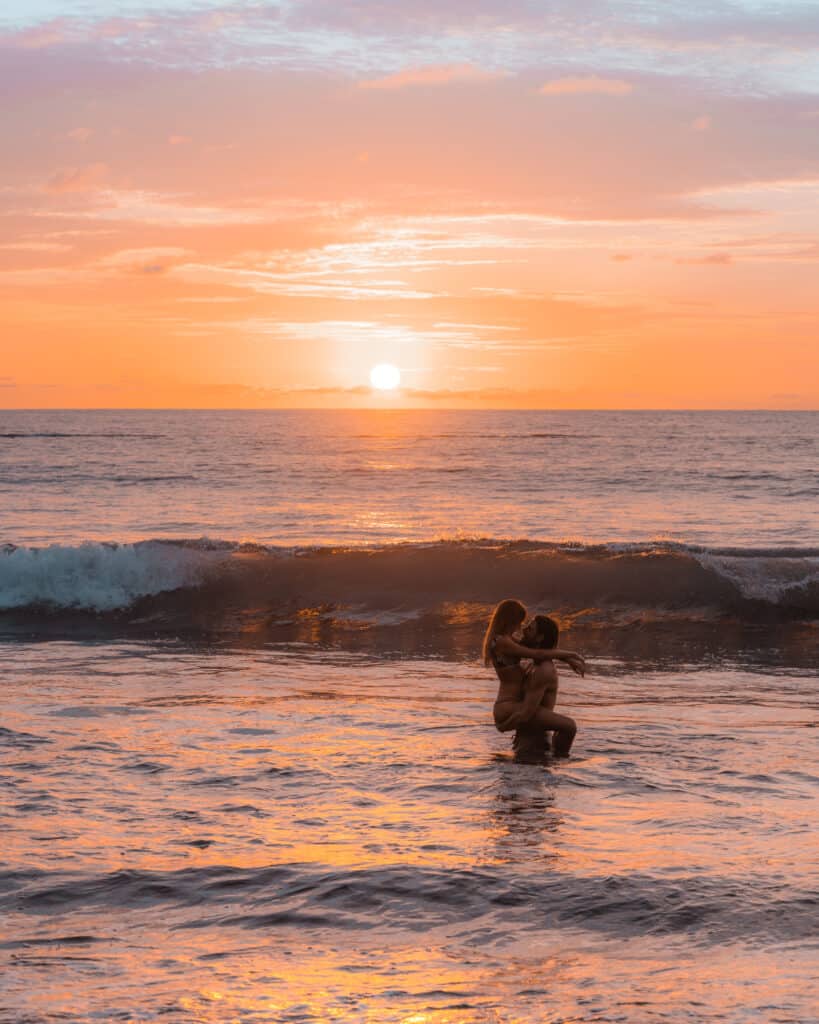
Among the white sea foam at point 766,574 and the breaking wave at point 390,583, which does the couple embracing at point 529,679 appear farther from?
the white sea foam at point 766,574

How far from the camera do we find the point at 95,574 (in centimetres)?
2000

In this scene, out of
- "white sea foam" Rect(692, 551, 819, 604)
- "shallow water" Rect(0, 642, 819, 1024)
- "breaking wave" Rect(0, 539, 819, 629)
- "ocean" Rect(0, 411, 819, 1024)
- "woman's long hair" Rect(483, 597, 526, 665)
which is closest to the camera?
"shallow water" Rect(0, 642, 819, 1024)

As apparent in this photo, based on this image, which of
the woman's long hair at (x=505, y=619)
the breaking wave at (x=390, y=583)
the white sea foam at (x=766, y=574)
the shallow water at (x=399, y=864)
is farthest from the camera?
the white sea foam at (x=766, y=574)

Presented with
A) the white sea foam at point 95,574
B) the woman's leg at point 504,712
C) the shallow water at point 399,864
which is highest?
the white sea foam at point 95,574

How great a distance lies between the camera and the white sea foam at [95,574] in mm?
19344

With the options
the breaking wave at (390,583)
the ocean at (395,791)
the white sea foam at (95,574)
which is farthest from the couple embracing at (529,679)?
the white sea foam at (95,574)

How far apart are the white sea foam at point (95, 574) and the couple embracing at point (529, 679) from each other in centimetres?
1129

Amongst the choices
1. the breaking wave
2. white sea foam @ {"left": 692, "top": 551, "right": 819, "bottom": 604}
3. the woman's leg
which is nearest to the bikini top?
the woman's leg

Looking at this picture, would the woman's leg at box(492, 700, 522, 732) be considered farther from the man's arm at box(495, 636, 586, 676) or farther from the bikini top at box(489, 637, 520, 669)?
the man's arm at box(495, 636, 586, 676)

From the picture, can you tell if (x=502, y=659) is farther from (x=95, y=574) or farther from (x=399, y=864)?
(x=95, y=574)

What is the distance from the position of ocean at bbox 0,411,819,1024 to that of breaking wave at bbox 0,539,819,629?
70 mm

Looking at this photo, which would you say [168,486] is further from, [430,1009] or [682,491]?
[430,1009]

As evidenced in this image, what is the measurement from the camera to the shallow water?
4.64 m

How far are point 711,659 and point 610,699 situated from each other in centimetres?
329
